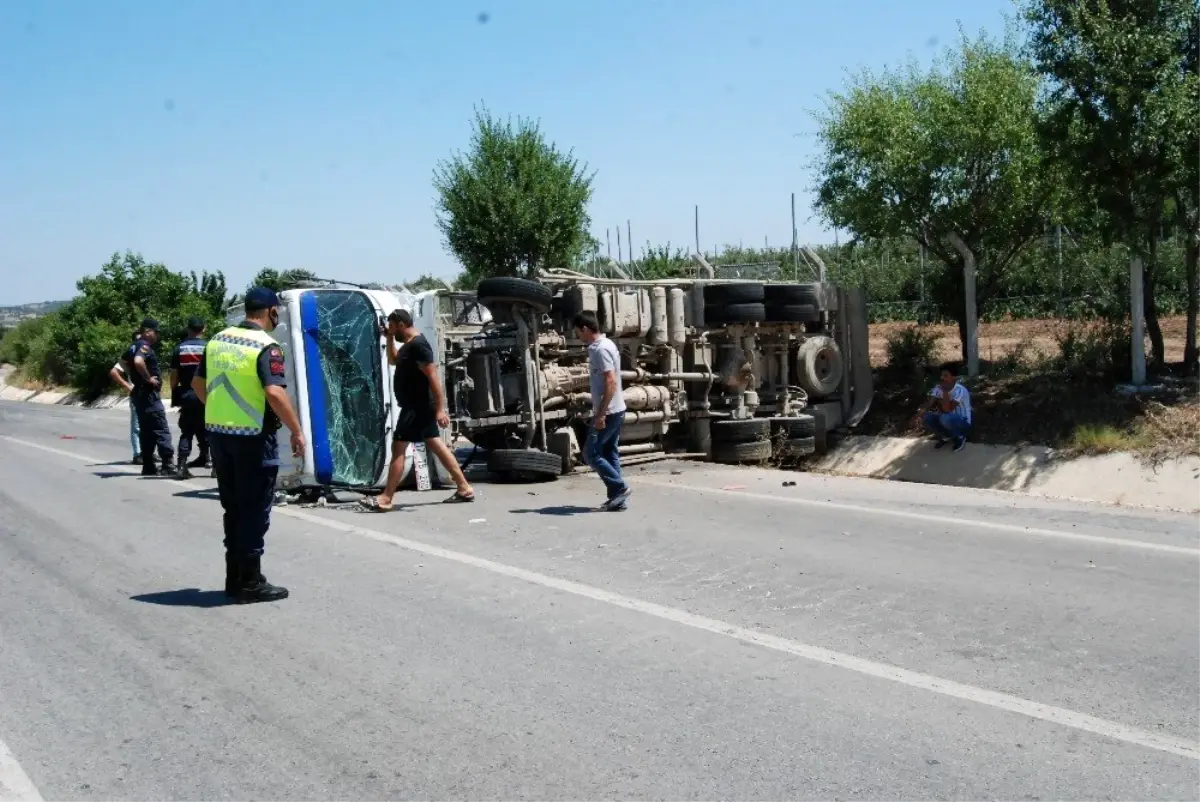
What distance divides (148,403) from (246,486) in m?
7.64

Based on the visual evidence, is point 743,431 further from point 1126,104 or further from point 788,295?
point 1126,104

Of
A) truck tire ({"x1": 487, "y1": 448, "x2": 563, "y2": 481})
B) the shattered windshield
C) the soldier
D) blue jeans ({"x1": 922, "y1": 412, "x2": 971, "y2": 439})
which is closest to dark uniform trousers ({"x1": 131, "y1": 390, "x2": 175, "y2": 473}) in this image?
the soldier

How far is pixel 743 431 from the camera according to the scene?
14.4m

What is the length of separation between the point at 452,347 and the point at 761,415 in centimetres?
442

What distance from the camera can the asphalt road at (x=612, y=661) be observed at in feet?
14.9

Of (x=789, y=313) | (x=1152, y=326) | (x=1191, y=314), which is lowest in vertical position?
(x=1152, y=326)

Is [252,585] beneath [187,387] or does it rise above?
beneath

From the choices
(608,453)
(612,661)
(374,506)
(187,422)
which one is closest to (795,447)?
(608,453)

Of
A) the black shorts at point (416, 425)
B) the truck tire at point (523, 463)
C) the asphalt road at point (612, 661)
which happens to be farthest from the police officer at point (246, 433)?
the truck tire at point (523, 463)

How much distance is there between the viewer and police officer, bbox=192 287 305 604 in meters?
6.93

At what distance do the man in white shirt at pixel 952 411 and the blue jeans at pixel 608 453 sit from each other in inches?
242

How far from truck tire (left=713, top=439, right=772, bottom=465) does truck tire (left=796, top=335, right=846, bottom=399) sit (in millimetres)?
1541

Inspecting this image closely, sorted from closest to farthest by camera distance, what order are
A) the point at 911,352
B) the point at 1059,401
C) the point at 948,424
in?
the point at 948,424
the point at 1059,401
the point at 911,352

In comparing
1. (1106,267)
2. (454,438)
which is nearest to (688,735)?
(454,438)
